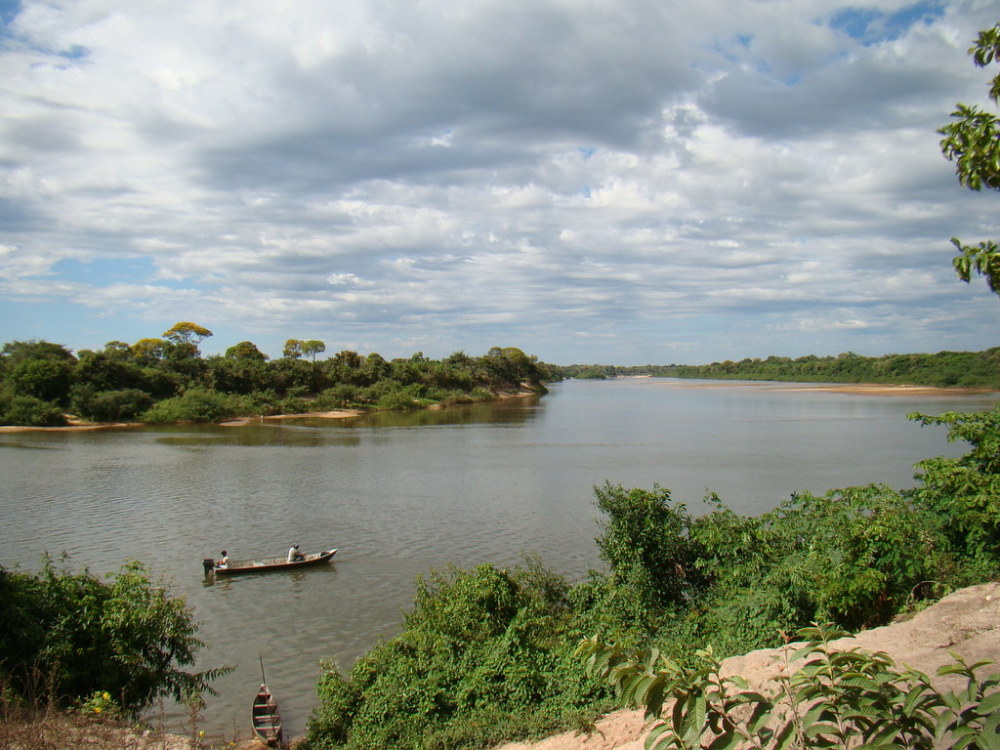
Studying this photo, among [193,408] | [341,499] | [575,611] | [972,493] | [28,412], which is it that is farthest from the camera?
[193,408]

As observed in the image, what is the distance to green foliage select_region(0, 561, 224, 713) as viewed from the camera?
377 inches

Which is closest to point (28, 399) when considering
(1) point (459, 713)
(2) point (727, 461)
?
(2) point (727, 461)

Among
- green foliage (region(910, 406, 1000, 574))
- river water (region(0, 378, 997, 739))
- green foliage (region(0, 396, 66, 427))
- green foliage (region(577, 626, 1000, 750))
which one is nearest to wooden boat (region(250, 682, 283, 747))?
river water (region(0, 378, 997, 739))

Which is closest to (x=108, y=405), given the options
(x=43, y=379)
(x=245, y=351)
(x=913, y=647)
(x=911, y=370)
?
(x=43, y=379)

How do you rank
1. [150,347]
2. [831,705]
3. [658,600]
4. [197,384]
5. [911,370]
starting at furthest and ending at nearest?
[911,370]
[150,347]
[197,384]
[658,600]
[831,705]

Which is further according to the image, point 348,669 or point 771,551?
point 348,669

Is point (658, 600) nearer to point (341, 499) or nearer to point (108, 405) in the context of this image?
point (341, 499)

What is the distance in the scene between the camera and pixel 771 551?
11.8m

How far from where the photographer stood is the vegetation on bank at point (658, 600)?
30.7 feet

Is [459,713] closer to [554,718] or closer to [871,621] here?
[554,718]

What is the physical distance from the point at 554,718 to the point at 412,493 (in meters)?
22.1

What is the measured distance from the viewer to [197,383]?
74688mm

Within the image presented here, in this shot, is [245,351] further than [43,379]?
Yes

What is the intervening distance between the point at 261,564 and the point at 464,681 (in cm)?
1137
